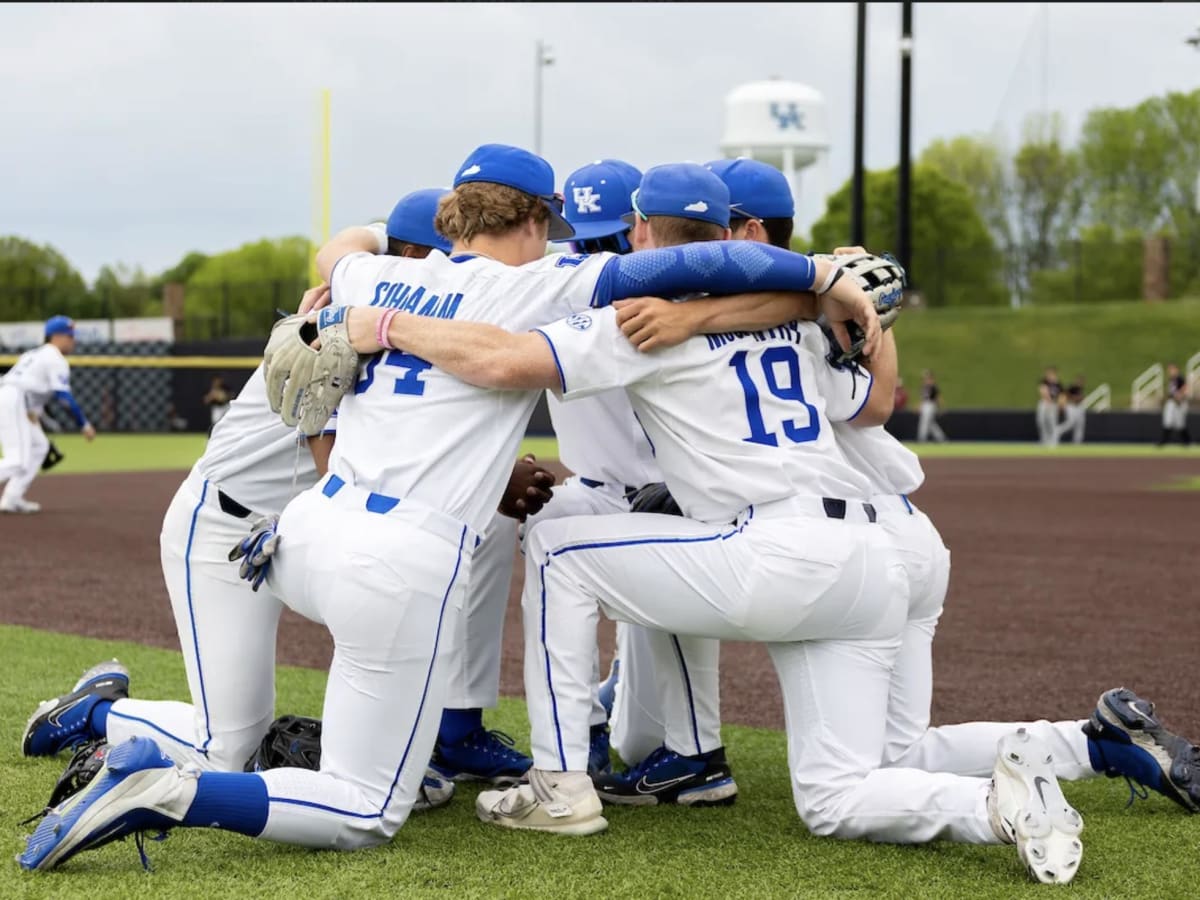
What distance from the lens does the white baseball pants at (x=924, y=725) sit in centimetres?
429

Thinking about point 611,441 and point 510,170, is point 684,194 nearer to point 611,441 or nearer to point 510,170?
point 510,170

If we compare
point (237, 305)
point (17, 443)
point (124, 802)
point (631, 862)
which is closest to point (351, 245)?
point (124, 802)

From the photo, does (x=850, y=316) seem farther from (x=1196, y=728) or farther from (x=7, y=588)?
(x=7, y=588)

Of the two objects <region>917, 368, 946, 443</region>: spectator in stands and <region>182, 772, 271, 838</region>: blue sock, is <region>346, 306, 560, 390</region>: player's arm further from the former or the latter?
<region>917, 368, 946, 443</region>: spectator in stands

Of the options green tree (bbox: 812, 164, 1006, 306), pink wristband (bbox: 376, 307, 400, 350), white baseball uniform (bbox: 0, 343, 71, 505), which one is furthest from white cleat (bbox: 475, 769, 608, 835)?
green tree (bbox: 812, 164, 1006, 306)

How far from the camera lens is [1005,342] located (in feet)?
154

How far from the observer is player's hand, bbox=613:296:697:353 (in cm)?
386

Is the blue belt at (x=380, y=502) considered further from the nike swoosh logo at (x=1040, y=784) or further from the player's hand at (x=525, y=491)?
the nike swoosh logo at (x=1040, y=784)

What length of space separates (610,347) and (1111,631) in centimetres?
506

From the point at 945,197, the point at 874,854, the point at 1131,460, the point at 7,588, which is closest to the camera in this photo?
the point at 874,854

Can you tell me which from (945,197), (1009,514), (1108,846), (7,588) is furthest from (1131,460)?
(945,197)

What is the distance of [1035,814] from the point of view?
3.53 m

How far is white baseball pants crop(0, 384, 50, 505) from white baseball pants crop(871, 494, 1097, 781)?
38.1ft

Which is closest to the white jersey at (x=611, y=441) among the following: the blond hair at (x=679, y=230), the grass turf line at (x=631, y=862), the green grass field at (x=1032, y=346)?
the blond hair at (x=679, y=230)
